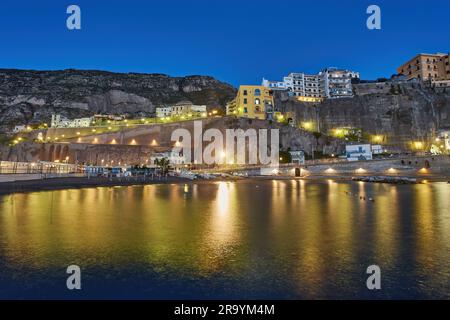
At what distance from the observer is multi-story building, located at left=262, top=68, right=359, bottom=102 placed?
420ft

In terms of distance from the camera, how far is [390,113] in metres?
112

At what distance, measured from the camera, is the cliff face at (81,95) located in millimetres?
154250

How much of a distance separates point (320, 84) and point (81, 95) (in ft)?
410

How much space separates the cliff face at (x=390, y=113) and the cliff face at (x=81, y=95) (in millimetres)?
74740

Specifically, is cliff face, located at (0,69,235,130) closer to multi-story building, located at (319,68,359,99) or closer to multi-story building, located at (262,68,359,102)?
multi-story building, located at (262,68,359,102)

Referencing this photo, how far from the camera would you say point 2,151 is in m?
103

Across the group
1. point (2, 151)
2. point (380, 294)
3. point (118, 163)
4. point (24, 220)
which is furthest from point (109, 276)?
point (2, 151)

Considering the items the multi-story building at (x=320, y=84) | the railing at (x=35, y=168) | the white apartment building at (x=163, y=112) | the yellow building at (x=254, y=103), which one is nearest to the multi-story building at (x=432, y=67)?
the multi-story building at (x=320, y=84)

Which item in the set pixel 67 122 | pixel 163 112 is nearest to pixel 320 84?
pixel 163 112

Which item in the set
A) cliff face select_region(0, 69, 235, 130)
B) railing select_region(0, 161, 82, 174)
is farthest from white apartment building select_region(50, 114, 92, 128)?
railing select_region(0, 161, 82, 174)

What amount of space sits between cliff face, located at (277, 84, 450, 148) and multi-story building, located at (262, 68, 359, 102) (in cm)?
1269

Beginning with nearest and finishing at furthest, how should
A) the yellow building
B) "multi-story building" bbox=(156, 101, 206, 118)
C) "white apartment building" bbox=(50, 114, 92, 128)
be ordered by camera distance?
1. the yellow building
2. "white apartment building" bbox=(50, 114, 92, 128)
3. "multi-story building" bbox=(156, 101, 206, 118)

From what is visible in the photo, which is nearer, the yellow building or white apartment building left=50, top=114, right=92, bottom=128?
Answer: the yellow building
